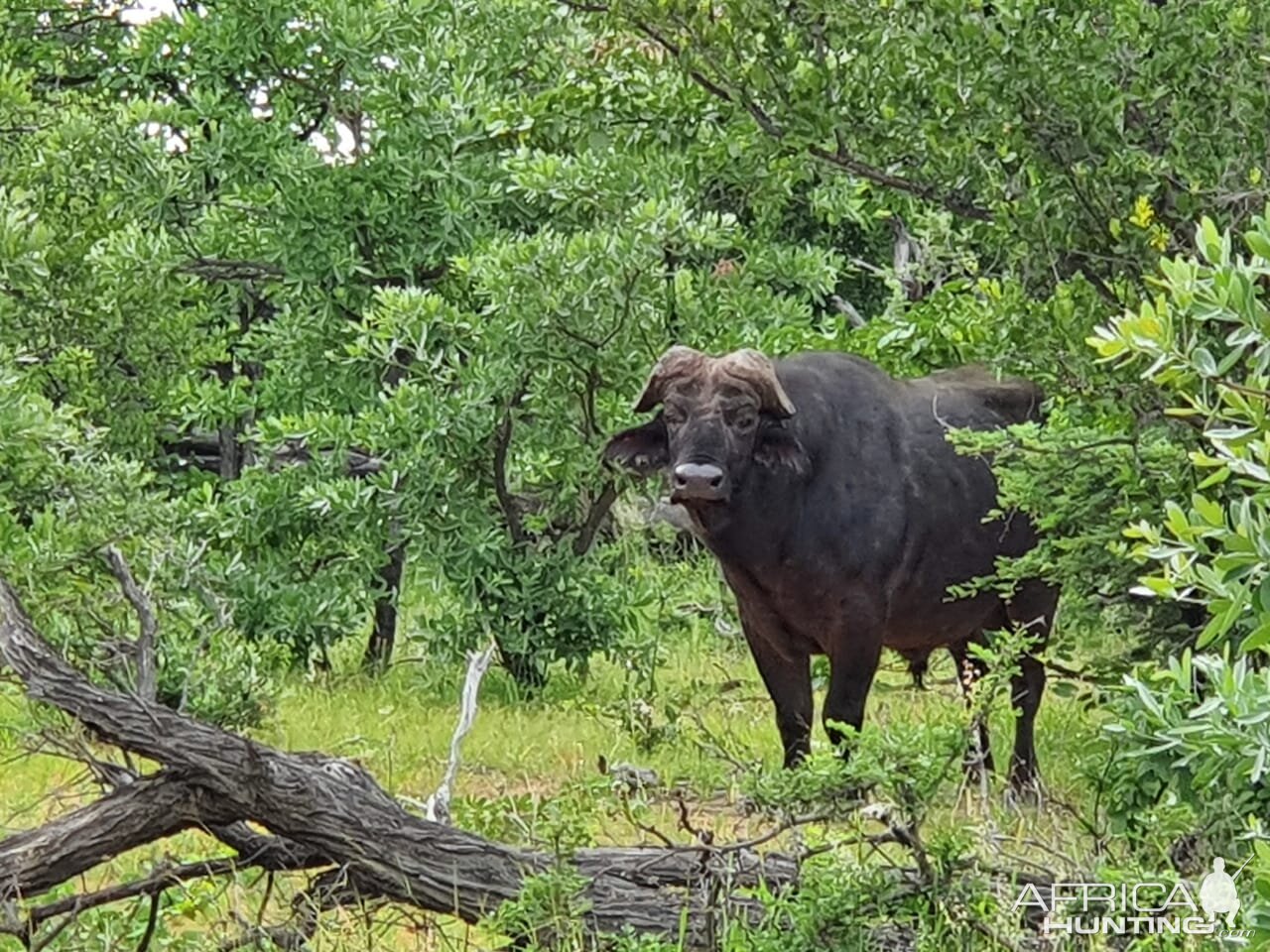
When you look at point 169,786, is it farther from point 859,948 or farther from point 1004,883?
point 1004,883

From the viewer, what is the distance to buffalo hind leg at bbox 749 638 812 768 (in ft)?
→ 27.3

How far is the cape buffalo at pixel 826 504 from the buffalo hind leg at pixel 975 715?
28cm

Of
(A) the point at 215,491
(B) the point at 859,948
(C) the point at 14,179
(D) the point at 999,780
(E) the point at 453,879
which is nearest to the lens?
(B) the point at 859,948

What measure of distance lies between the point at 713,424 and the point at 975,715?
2.95 meters

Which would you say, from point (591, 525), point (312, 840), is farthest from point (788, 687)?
point (312, 840)

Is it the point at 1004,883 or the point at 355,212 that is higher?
the point at 355,212

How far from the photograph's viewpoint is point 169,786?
5.08m

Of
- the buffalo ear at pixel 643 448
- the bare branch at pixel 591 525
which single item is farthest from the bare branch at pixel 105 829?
the bare branch at pixel 591 525

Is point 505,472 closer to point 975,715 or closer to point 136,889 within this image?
point 136,889

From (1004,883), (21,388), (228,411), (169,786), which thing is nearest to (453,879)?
(169,786)

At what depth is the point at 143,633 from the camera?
19.6 ft

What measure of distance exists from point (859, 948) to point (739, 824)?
2457 millimetres

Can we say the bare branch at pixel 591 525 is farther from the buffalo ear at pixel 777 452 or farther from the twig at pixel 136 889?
the twig at pixel 136 889

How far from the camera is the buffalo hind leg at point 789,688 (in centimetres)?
833
